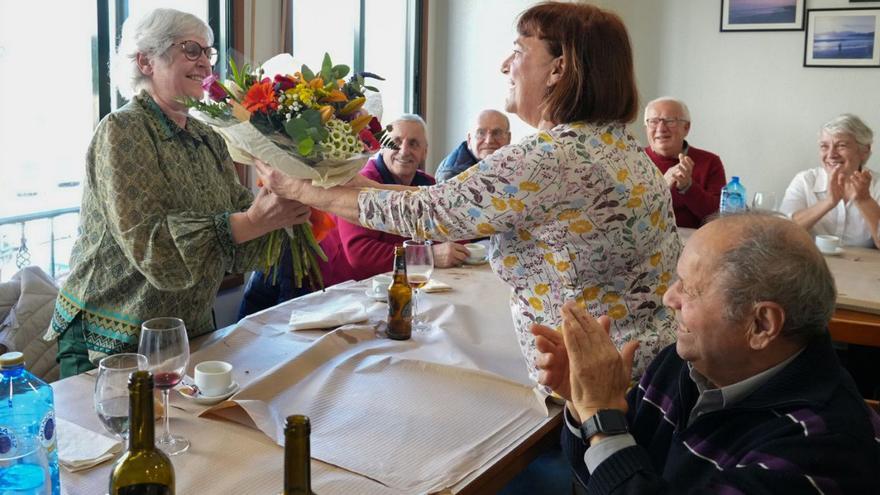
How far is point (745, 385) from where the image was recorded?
1240 millimetres

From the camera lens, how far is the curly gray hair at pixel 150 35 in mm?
2082

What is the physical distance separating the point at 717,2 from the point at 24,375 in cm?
557

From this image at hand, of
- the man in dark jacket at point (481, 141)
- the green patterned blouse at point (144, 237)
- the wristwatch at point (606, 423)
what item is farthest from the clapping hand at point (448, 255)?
the wristwatch at point (606, 423)

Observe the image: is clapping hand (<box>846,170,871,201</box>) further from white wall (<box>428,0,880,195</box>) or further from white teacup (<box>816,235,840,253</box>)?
white wall (<box>428,0,880,195</box>)

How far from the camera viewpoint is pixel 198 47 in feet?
6.98

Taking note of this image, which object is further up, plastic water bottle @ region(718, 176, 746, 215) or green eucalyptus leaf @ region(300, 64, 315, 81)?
green eucalyptus leaf @ region(300, 64, 315, 81)

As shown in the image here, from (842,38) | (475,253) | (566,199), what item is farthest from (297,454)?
(842,38)

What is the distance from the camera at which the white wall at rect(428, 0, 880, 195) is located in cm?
545

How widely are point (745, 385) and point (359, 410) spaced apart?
73cm

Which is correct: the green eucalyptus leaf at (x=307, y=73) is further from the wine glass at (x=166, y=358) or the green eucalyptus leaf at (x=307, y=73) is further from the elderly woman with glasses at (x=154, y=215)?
the wine glass at (x=166, y=358)

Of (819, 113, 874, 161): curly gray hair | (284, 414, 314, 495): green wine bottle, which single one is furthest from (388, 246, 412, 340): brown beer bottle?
(819, 113, 874, 161): curly gray hair

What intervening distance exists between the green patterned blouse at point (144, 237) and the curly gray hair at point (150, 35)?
0.44 feet

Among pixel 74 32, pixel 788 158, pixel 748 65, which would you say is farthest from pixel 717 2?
pixel 74 32

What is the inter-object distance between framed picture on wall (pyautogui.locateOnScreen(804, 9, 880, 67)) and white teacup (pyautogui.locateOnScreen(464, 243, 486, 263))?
11.7 ft
